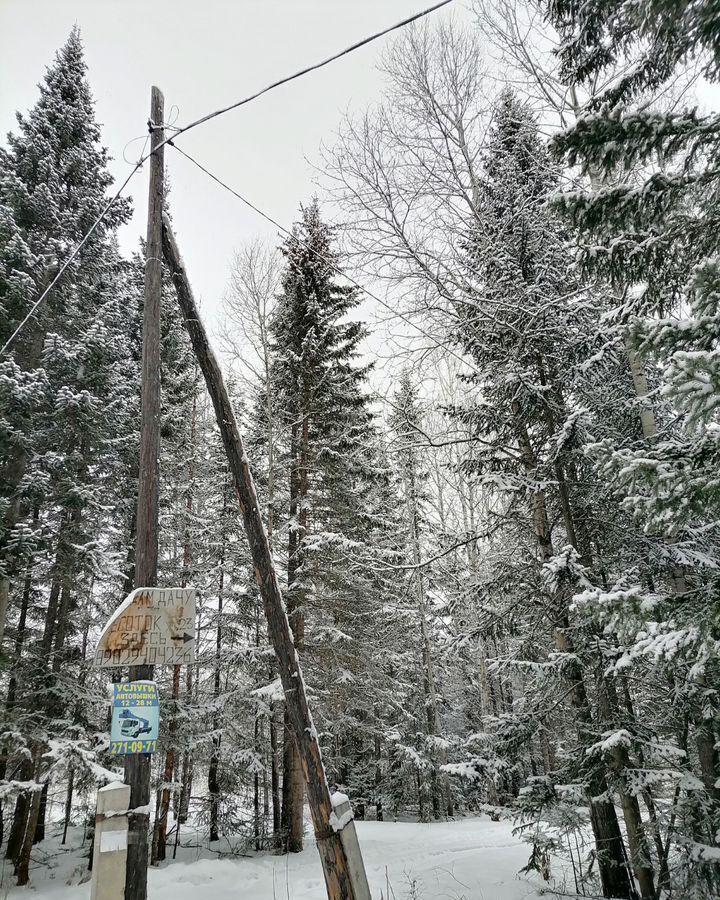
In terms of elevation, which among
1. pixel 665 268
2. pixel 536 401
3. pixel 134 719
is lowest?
pixel 134 719

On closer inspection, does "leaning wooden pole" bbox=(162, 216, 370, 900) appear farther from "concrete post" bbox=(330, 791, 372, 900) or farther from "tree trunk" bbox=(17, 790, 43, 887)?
"tree trunk" bbox=(17, 790, 43, 887)

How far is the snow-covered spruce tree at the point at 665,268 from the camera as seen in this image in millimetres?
3566

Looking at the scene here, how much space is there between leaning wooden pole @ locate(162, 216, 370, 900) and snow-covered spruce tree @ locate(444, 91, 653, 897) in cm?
332

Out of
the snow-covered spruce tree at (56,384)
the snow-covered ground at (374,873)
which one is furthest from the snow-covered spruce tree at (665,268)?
the snow-covered spruce tree at (56,384)

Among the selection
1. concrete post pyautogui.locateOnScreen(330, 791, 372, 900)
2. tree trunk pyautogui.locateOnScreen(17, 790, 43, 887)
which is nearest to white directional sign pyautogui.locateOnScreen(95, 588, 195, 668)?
concrete post pyautogui.locateOnScreen(330, 791, 372, 900)

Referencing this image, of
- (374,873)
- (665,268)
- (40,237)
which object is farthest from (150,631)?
(40,237)

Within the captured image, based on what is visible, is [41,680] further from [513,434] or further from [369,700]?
[513,434]

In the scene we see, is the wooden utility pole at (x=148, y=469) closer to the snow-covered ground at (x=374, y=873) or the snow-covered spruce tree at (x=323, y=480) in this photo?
the snow-covered ground at (x=374, y=873)

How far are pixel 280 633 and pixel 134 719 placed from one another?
4.24 ft

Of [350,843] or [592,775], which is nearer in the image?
[350,843]

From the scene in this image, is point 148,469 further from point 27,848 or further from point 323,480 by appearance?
point 27,848

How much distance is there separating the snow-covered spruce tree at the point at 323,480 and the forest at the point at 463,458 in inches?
3.8

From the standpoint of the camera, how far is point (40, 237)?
11695 mm

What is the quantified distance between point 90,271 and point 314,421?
21.6 ft
